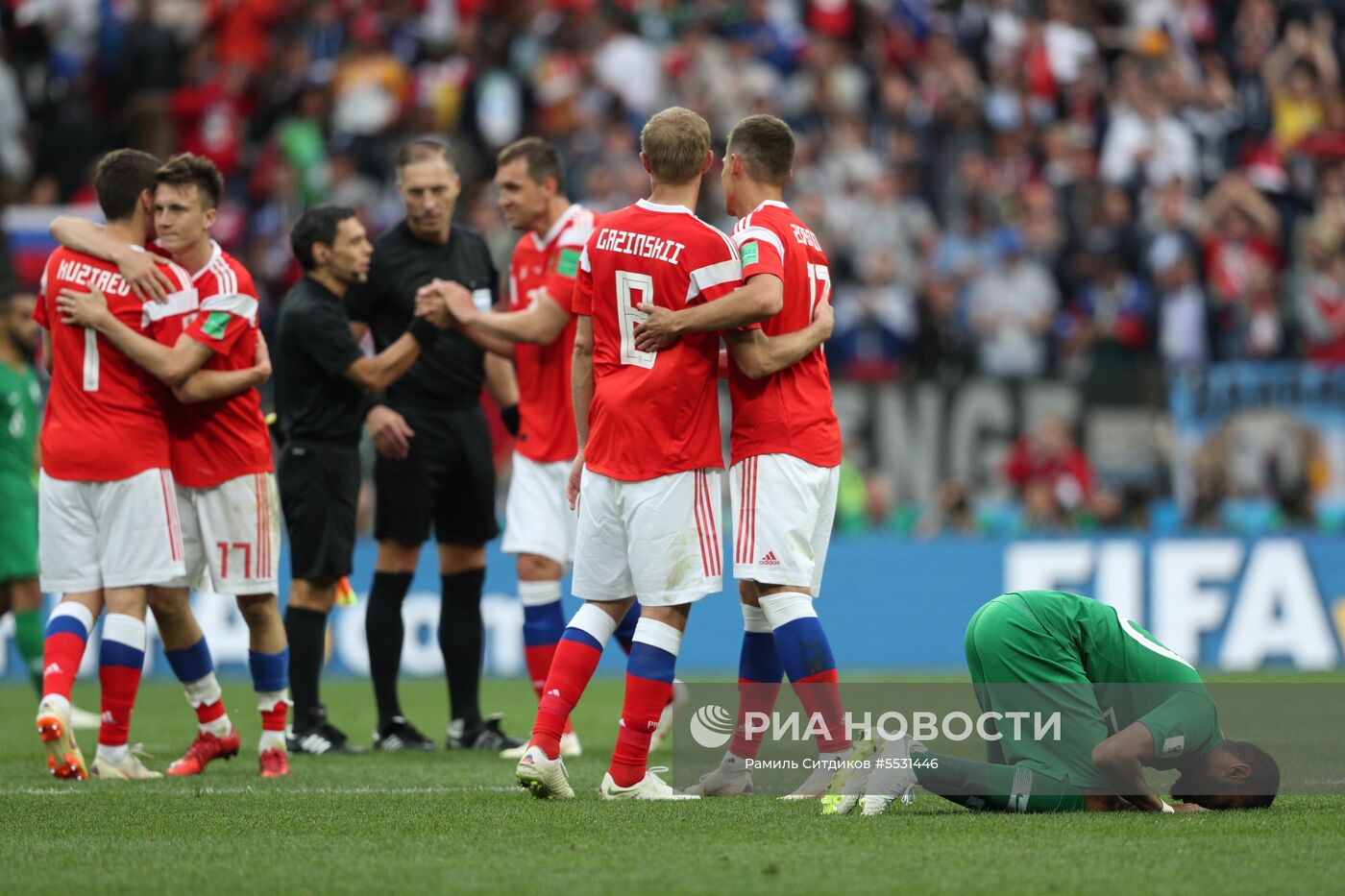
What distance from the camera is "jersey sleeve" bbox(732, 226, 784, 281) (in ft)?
22.4

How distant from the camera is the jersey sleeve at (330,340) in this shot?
349 inches

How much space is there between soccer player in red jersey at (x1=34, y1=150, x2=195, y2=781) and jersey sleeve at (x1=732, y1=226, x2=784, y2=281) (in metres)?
2.54

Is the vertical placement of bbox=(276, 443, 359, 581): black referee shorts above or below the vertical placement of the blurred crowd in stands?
below

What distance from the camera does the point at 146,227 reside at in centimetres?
812

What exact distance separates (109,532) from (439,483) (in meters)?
1.92

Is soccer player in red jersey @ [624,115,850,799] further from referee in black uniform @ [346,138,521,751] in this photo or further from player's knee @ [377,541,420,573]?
player's knee @ [377,541,420,573]

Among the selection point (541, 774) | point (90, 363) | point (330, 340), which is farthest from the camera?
point (330, 340)

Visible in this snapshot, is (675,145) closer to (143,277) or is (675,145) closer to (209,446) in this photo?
(143,277)

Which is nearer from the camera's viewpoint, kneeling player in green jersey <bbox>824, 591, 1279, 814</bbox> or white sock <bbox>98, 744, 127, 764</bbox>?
kneeling player in green jersey <bbox>824, 591, 1279, 814</bbox>

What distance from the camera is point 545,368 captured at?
912cm

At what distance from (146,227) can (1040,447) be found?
920cm

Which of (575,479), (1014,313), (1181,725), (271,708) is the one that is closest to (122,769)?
(271,708)

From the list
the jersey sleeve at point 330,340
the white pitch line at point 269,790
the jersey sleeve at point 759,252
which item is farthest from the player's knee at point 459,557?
the jersey sleeve at point 759,252

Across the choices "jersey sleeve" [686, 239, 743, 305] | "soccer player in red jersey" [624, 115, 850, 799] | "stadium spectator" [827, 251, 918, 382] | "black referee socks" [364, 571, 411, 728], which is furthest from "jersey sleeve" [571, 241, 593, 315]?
"stadium spectator" [827, 251, 918, 382]
